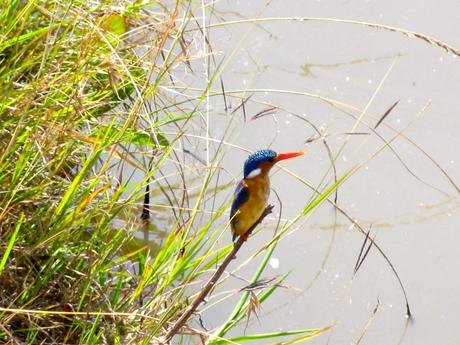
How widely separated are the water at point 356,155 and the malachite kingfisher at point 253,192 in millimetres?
232

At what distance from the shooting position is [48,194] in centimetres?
196

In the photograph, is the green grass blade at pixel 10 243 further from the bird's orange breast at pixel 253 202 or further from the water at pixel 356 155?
the water at pixel 356 155

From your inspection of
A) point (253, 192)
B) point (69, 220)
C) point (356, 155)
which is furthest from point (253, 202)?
point (356, 155)

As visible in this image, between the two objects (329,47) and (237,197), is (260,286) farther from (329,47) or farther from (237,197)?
(329,47)

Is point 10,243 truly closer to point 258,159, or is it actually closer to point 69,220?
point 69,220

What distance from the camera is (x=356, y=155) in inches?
119

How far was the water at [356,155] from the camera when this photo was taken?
8.48ft

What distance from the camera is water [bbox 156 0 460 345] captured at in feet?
8.48

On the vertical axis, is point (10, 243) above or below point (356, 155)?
below

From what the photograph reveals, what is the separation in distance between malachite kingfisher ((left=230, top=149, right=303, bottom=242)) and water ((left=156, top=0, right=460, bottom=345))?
232mm

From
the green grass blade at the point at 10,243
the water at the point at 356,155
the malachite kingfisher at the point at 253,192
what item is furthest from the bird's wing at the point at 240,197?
the green grass blade at the point at 10,243

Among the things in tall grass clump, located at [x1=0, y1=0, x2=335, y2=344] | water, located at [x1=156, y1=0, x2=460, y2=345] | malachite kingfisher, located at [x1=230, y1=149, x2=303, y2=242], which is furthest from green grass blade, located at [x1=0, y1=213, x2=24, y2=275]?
water, located at [x1=156, y1=0, x2=460, y2=345]

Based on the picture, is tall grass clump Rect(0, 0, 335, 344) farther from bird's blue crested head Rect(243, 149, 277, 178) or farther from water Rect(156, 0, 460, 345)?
water Rect(156, 0, 460, 345)

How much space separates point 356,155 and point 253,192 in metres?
1.08
